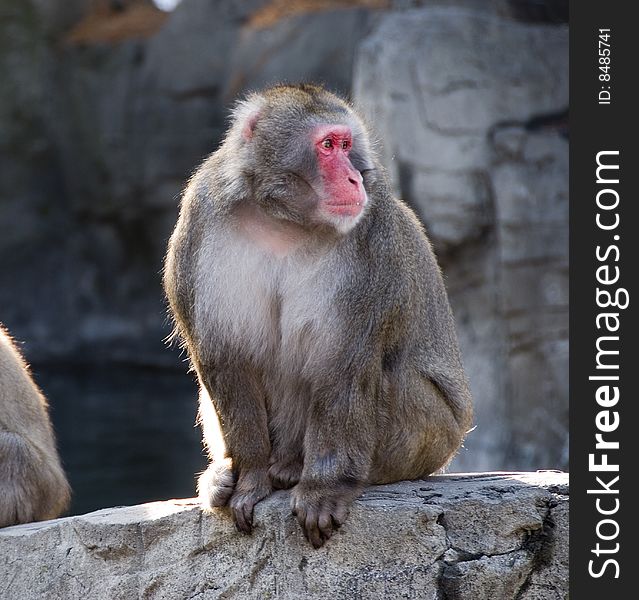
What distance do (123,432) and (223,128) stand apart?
438 centimetres

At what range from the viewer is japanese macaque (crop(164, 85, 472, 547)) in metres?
4.37

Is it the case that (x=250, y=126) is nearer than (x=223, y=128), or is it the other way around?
(x=250, y=126)

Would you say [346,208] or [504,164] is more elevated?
[504,164]

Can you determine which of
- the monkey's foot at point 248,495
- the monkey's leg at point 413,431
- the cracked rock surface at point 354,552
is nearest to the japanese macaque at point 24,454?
the cracked rock surface at point 354,552

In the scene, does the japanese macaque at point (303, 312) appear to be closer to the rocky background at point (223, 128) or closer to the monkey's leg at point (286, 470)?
the monkey's leg at point (286, 470)

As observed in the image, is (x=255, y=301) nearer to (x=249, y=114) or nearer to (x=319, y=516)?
(x=249, y=114)

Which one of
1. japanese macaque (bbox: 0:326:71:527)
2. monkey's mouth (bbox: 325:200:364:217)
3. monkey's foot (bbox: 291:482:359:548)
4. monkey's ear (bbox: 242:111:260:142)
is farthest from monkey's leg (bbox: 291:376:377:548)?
japanese macaque (bbox: 0:326:71:527)

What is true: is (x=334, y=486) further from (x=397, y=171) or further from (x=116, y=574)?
(x=397, y=171)

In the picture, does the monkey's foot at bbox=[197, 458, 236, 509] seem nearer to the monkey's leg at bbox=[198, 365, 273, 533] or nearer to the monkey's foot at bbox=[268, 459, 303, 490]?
the monkey's leg at bbox=[198, 365, 273, 533]

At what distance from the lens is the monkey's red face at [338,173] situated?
4.27 m

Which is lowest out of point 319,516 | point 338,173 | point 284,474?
→ point 319,516

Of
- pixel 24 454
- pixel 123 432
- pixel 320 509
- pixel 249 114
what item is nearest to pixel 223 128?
pixel 123 432

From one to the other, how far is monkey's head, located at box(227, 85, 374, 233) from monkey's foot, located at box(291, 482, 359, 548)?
0.99 meters

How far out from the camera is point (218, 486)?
455cm
